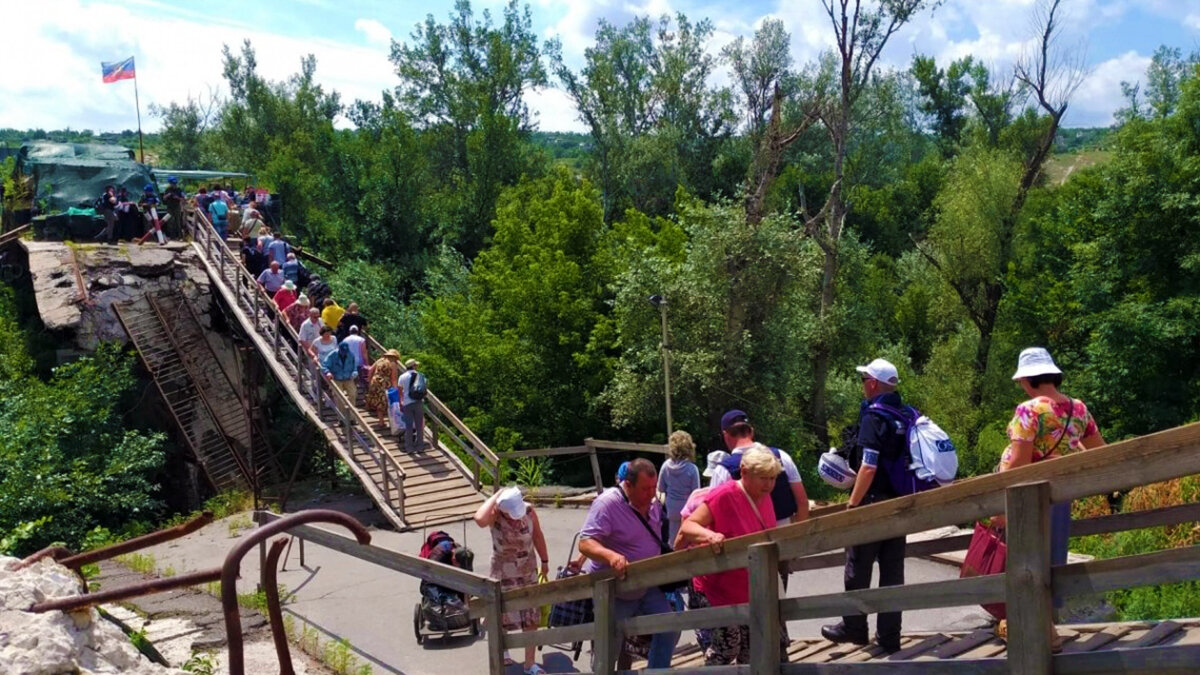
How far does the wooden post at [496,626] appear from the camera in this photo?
5.99 m

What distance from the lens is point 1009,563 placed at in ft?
12.1

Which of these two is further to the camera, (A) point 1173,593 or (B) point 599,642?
(A) point 1173,593

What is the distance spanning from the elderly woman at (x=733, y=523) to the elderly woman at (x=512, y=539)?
209 centimetres

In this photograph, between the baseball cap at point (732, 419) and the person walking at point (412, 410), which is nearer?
the baseball cap at point (732, 419)

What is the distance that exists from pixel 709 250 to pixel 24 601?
69.9 feet

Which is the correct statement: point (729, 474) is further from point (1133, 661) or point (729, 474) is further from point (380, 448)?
point (380, 448)

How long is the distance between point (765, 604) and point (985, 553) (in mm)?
1139

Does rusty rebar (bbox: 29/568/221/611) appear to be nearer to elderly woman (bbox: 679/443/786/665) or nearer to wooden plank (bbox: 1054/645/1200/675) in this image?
elderly woman (bbox: 679/443/786/665)

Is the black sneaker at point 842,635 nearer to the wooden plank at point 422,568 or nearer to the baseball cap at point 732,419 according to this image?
the baseball cap at point 732,419

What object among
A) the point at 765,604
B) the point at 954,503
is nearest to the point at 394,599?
the point at 765,604

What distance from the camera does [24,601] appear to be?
5.14 m

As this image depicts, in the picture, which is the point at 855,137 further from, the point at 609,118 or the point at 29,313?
the point at 29,313

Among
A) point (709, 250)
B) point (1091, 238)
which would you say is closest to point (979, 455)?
point (1091, 238)

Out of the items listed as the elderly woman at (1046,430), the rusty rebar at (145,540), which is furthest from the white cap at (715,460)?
the rusty rebar at (145,540)
